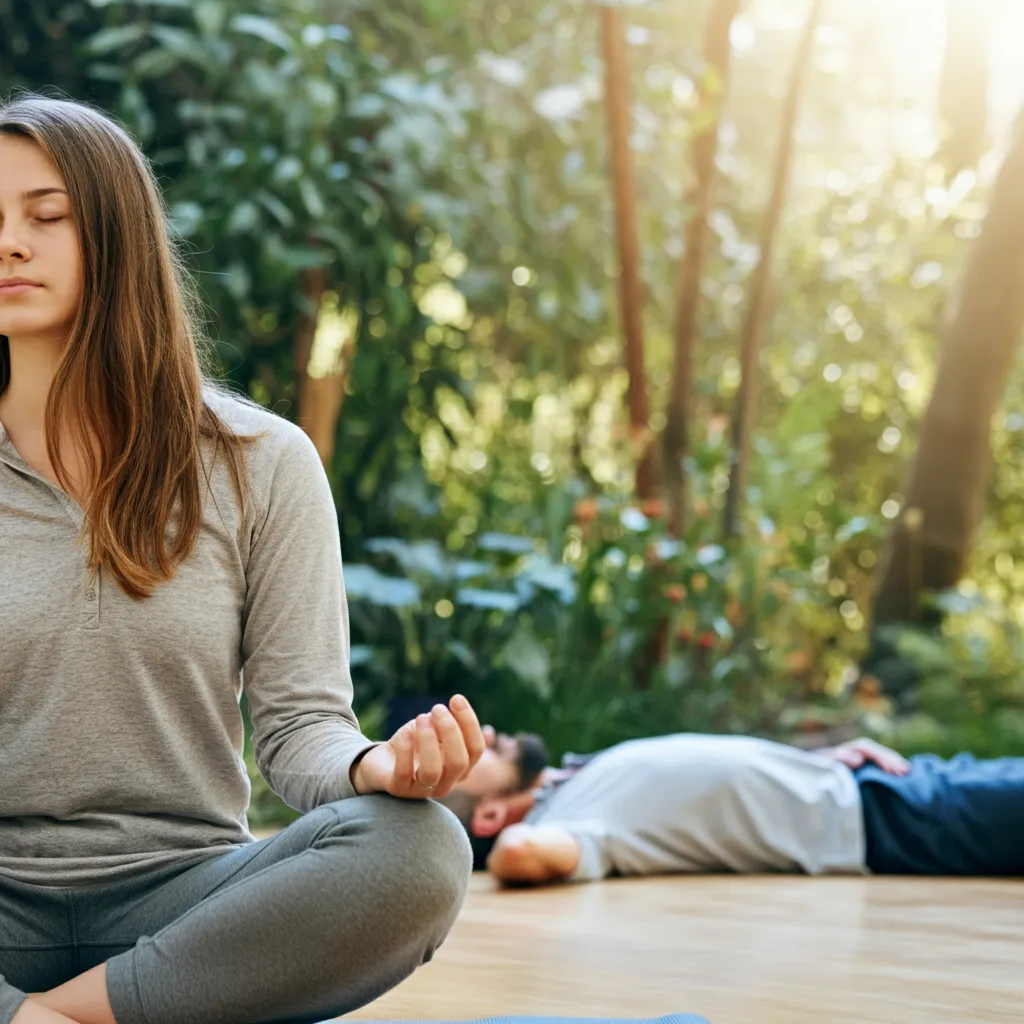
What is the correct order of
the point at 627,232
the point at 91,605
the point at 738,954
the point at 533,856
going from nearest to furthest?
the point at 91,605 → the point at 738,954 → the point at 533,856 → the point at 627,232

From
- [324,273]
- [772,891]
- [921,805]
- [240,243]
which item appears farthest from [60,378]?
[324,273]

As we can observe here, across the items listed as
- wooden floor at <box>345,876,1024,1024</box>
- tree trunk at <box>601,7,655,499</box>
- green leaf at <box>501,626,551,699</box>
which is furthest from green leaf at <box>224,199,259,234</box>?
wooden floor at <box>345,876,1024,1024</box>

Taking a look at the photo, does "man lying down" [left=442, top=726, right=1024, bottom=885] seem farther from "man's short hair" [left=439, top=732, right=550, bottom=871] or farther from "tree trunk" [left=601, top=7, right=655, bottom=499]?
"tree trunk" [left=601, top=7, right=655, bottom=499]

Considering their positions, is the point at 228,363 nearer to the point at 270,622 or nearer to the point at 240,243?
the point at 240,243

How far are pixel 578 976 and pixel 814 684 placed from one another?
431 cm

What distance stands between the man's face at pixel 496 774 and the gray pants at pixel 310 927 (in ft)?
5.12

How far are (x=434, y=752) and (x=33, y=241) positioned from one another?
636mm

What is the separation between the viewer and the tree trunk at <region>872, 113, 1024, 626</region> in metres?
5.21

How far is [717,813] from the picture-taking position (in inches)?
112

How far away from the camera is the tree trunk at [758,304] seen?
14.4ft

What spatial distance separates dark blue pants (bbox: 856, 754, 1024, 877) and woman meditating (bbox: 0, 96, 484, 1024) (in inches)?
65.6

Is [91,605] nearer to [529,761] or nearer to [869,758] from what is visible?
[529,761]

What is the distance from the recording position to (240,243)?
3678mm

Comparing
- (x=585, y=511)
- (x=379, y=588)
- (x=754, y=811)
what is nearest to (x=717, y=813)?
(x=754, y=811)
